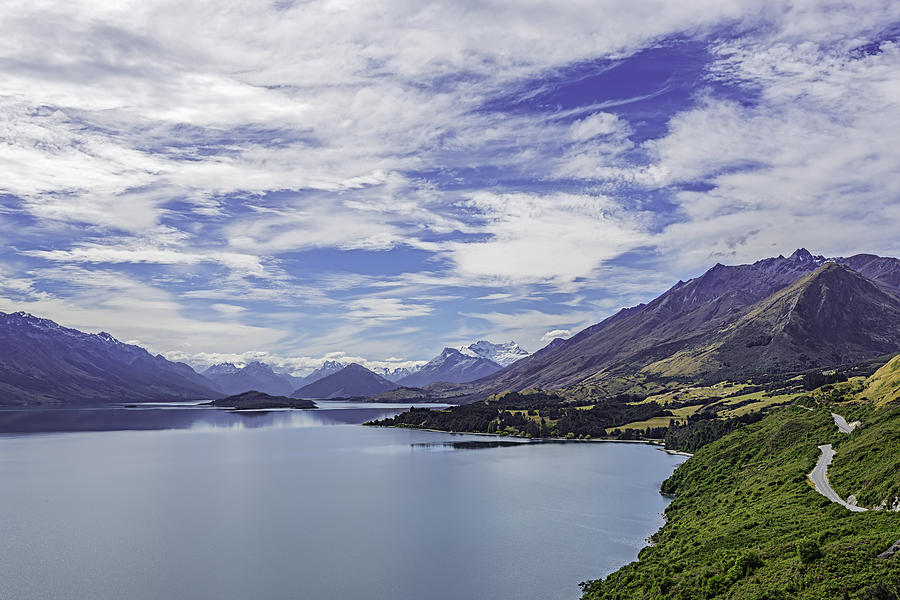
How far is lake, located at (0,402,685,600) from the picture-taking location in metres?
69.3

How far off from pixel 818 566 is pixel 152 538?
87712 mm

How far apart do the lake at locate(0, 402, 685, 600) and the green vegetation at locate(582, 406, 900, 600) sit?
976cm

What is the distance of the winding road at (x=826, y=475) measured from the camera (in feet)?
190

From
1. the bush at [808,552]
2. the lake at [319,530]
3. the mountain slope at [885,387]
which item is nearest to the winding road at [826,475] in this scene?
the mountain slope at [885,387]

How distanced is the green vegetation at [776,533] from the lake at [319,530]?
9.76 metres

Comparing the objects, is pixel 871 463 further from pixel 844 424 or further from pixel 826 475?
pixel 844 424

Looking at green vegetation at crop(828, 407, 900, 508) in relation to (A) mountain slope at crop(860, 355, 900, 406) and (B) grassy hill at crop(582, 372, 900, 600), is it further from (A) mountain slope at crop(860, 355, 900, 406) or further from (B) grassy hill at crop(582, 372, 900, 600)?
(A) mountain slope at crop(860, 355, 900, 406)

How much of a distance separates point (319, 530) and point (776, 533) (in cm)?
6730

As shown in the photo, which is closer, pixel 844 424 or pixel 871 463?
pixel 871 463

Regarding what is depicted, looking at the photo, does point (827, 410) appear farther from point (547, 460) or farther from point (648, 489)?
point (547, 460)

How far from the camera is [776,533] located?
52.1 meters

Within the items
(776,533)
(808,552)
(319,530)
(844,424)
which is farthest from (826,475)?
(319,530)

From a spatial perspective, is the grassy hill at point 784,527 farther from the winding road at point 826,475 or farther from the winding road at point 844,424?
the winding road at point 844,424

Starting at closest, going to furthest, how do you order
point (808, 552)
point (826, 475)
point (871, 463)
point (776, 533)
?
1. point (808, 552)
2. point (776, 533)
3. point (871, 463)
4. point (826, 475)
